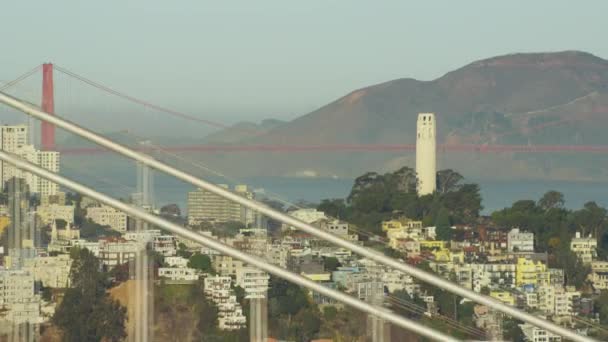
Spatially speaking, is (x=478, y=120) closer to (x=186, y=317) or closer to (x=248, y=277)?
(x=248, y=277)

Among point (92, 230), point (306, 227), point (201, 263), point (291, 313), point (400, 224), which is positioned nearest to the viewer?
point (306, 227)

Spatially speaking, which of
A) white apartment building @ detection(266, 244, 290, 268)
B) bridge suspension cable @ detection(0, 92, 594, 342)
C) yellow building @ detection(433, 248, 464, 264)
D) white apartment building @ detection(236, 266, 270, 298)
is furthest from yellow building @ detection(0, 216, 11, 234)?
bridge suspension cable @ detection(0, 92, 594, 342)

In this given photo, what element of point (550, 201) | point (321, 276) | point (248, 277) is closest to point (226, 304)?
point (248, 277)

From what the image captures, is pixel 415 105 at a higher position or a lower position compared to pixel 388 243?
higher

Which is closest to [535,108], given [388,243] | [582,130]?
[582,130]

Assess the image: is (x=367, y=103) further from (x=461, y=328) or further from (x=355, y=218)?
(x=461, y=328)

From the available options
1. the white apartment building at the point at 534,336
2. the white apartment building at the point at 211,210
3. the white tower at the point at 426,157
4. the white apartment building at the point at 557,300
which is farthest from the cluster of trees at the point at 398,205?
the white apartment building at the point at 534,336

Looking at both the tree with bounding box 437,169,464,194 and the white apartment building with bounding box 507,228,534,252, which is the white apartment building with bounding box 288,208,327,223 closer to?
the white apartment building with bounding box 507,228,534,252

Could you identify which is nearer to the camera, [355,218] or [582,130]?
[355,218]
